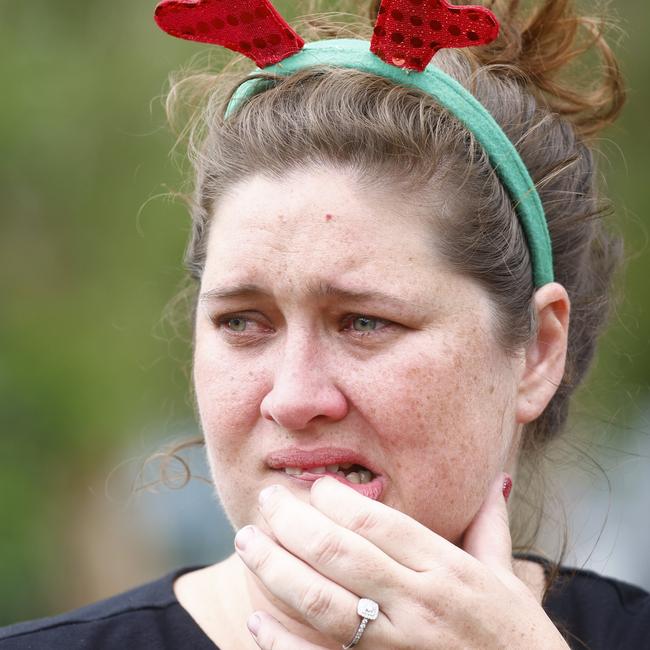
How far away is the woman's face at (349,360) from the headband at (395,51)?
0.34 metres

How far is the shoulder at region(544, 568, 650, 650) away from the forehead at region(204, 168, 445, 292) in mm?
1315

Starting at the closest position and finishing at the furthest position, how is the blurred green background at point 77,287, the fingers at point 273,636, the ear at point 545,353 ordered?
the fingers at point 273,636 < the ear at point 545,353 < the blurred green background at point 77,287

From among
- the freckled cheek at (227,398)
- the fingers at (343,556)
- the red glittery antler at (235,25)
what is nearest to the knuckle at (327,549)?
the fingers at (343,556)

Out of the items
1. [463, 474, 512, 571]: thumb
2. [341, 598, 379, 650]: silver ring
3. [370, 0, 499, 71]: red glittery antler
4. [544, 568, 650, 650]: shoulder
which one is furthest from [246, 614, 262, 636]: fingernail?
[370, 0, 499, 71]: red glittery antler

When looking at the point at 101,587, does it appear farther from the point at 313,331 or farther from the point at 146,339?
the point at 313,331

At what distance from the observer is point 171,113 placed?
377 centimetres

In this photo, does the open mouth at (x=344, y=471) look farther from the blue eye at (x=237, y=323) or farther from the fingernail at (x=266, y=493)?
the blue eye at (x=237, y=323)

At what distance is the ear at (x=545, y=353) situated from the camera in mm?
3215

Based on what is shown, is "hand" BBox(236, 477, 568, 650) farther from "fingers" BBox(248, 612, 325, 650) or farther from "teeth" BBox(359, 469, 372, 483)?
"teeth" BBox(359, 469, 372, 483)

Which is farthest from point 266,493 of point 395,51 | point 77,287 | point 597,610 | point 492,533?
point 77,287

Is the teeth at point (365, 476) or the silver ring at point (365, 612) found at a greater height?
the teeth at point (365, 476)

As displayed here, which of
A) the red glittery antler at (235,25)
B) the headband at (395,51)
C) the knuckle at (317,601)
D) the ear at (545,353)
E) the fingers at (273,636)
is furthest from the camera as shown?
the ear at (545,353)

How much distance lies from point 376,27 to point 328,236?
24.1 inches

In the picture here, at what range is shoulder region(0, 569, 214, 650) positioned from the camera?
124 inches
